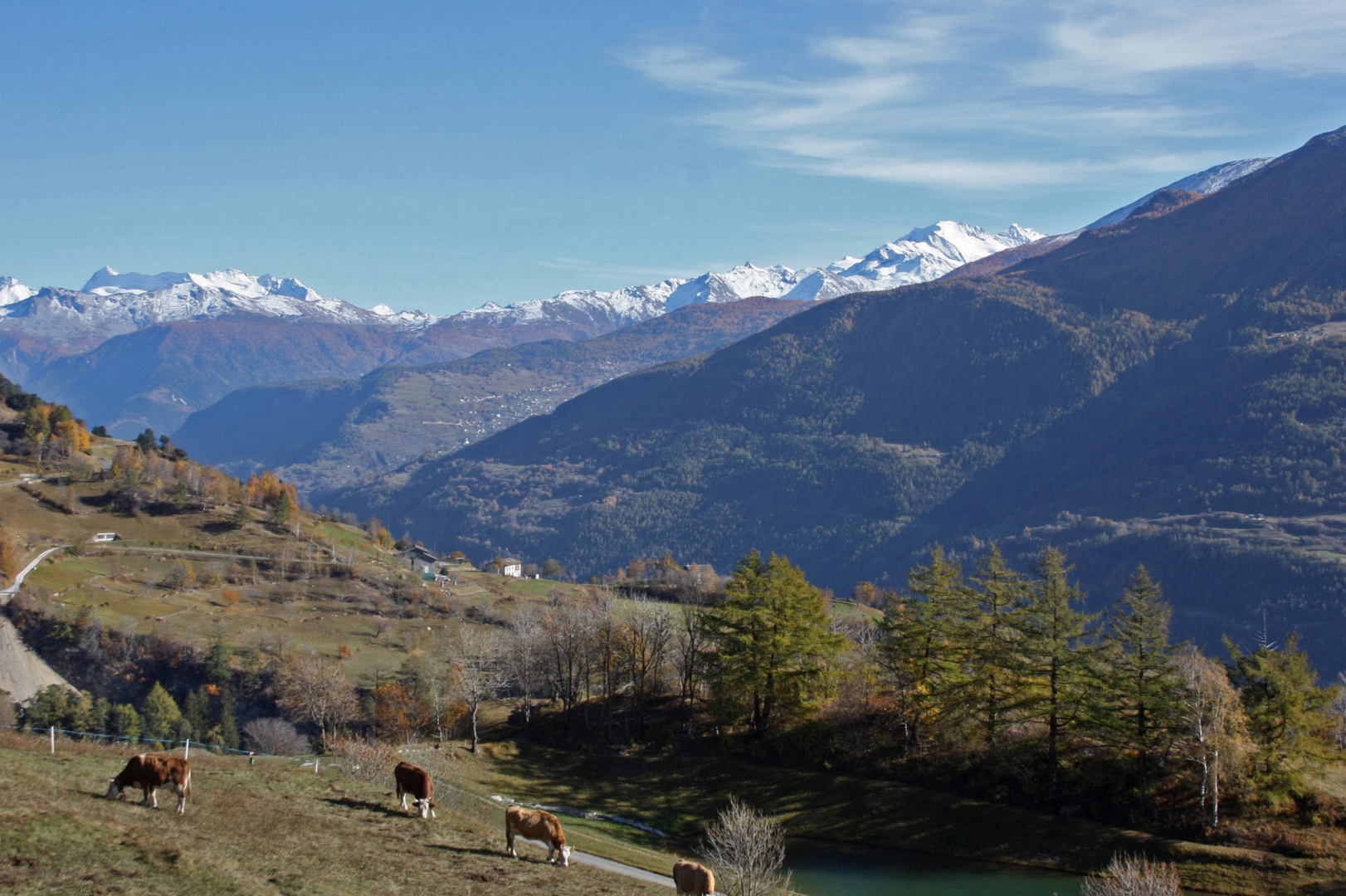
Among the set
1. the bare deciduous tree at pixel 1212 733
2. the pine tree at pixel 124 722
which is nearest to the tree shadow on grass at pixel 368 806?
the bare deciduous tree at pixel 1212 733

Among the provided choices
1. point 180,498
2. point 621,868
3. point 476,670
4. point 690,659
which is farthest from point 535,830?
point 180,498

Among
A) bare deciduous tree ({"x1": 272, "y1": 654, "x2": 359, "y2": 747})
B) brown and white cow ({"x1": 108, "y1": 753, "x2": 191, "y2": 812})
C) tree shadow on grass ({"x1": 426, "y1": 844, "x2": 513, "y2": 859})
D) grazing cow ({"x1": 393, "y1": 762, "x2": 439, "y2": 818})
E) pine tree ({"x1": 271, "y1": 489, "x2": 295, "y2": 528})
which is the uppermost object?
pine tree ({"x1": 271, "y1": 489, "x2": 295, "y2": 528})

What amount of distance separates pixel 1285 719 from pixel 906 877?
68.4 feet

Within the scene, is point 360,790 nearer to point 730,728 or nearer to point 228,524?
point 730,728

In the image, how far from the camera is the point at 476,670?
79.8 m

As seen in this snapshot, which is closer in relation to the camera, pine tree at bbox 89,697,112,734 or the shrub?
the shrub

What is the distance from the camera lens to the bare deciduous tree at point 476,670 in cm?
7312

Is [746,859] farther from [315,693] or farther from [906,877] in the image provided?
[315,693]

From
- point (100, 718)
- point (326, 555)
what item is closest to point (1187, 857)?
point (100, 718)

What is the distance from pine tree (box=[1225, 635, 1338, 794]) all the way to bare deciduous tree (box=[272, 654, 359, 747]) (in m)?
62.0

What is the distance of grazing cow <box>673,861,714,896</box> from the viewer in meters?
32.6

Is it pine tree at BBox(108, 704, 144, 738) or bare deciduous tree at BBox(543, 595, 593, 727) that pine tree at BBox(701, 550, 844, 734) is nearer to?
bare deciduous tree at BBox(543, 595, 593, 727)

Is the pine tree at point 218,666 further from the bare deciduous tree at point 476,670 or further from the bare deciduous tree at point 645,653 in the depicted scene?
the bare deciduous tree at point 645,653

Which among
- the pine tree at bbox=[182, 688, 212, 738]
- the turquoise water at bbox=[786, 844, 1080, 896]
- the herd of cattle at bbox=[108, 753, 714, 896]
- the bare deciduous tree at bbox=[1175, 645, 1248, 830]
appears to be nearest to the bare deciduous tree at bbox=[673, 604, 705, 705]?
the turquoise water at bbox=[786, 844, 1080, 896]
